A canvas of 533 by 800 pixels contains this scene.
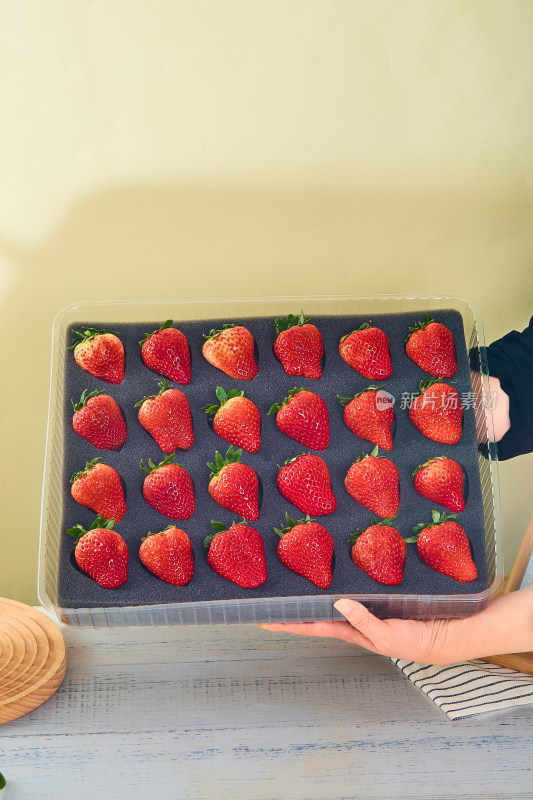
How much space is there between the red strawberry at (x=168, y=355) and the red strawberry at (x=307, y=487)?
24 centimetres

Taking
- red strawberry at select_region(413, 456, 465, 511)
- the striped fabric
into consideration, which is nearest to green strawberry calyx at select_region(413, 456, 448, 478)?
red strawberry at select_region(413, 456, 465, 511)

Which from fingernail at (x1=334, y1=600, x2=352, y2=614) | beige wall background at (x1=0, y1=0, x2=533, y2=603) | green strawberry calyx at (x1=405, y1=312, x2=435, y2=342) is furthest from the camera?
beige wall background at (x1=0, y1=0, x2=533, y2=603)

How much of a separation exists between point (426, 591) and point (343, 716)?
254 mm

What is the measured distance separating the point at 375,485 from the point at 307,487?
0.11 meters

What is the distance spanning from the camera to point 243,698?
118cm

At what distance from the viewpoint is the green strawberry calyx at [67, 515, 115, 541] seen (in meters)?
1.07

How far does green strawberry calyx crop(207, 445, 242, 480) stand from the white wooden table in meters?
0.35

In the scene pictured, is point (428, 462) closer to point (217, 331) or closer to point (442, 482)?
point (442, 482)

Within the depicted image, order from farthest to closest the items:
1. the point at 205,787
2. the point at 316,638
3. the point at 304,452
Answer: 1. the point at 316,638
2. the point at 304,452
3. the point at 205,787

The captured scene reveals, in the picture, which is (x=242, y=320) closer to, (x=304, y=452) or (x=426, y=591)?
(x=304, y=452)

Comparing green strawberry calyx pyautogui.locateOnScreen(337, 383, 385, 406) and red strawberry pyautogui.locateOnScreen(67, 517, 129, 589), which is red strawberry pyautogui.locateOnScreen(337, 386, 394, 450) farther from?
red strawberry pyautogui.locateOnScreen(67, 517, 129, 589)

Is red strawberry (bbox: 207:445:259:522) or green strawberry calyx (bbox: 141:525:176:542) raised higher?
red strawberry (bbox: 207:445:259:522)

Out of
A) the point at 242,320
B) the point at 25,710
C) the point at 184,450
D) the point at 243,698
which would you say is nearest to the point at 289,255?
the point at 242,320

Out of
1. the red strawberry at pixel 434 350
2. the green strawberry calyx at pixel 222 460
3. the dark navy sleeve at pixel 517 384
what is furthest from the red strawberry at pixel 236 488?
the dark navy sleeve at pixel 517 384
